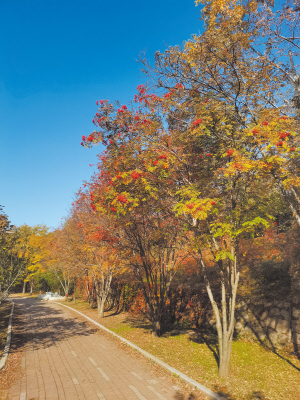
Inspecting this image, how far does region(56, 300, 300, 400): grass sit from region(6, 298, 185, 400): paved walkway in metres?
1.17

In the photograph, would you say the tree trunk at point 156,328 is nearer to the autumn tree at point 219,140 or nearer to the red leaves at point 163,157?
the autumn tree at point 219,140

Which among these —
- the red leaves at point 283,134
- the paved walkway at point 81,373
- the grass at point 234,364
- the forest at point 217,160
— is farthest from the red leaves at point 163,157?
the grass at point 234,364

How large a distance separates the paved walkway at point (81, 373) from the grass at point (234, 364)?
117 cm

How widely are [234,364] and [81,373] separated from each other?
4.94 meters

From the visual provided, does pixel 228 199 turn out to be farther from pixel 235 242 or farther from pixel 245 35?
pixel 245 35

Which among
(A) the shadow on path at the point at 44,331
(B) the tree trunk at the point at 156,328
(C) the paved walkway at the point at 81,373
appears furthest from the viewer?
(B) the tree trunk at the point at 156,328

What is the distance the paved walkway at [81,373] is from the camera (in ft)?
19.8

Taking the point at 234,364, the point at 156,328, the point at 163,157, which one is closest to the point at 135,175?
the point at 163,157

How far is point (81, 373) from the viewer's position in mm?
7301

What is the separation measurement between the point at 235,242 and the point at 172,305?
8.76 meters

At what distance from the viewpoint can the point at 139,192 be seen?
8.49 m

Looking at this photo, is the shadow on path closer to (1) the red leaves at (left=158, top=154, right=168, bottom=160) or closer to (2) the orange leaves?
(2) the orange leaves


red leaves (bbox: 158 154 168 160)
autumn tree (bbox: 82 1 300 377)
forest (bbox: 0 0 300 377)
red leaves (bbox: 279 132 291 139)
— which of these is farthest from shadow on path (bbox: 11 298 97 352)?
red leaves (bbox: 279 132 291 139)

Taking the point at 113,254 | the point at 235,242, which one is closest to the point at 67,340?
the point at 113,254
